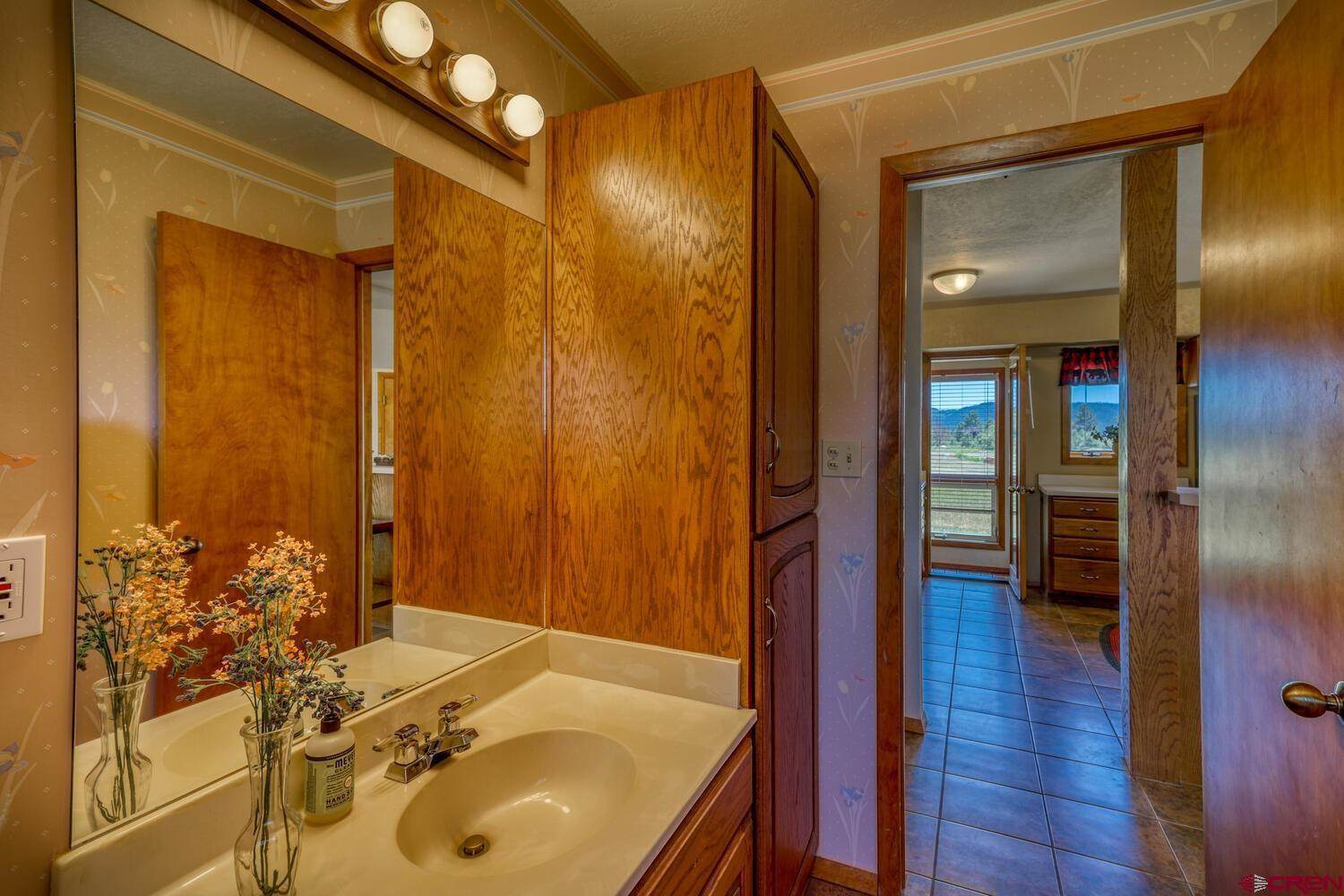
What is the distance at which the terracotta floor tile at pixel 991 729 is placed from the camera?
8.84 feet

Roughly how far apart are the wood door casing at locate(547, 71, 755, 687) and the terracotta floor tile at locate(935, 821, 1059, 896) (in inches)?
47.4

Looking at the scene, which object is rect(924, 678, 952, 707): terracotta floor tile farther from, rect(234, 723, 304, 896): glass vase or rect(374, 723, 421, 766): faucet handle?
rect(234, 723, 304, 896): glass vase

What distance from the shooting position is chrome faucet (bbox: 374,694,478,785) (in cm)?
104

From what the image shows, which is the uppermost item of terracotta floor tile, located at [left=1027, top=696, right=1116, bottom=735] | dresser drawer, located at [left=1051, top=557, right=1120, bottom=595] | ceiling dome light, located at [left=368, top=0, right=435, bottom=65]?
ceiling dome light, located at [left=368, top=0, right=435, bottom=65]

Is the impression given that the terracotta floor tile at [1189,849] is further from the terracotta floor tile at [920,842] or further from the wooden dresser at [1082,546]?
the wooden dresser at [1082,546]

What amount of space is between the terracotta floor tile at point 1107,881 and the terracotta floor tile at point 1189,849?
0.08 m

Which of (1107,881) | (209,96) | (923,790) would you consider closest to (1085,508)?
(923,790)

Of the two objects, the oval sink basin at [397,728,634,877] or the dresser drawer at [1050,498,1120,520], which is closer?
the oval sink basin at [397,728,634,877]

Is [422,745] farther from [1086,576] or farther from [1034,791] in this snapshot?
[1086,576]

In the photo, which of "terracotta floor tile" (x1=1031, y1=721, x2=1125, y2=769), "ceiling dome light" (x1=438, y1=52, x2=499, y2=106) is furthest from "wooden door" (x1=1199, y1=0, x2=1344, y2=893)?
"ceiling dome light" (x1=438, y1=52, x2=499, y2=106)

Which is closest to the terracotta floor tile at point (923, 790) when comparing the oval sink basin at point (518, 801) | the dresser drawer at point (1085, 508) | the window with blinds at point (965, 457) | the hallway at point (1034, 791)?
the hallway at point (1034, 791)

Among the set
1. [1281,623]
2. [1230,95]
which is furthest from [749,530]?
[1230,95]

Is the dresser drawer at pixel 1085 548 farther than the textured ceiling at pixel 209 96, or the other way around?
the dresser drawer at pixel 1085 548

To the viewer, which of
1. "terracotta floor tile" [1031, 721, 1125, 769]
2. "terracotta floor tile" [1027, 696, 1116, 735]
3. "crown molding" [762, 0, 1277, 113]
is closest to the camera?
"crown molding" [762, 0, 1277, 113]
